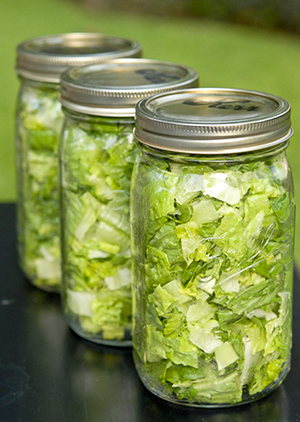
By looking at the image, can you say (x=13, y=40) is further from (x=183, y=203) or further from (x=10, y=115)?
(x=183, y=203)

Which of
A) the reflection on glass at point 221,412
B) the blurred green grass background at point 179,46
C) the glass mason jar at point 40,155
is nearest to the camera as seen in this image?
the reflection on glass at point 221,412

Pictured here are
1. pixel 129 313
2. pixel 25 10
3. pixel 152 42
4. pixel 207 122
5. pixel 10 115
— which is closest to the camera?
pixel 207 122

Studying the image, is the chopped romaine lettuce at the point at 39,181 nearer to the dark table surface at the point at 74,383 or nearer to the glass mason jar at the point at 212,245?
the dark table surface at the point at 74,383

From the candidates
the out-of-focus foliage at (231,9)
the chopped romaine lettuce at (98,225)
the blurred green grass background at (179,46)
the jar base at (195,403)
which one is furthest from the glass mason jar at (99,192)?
the out-of-focus foliage at (231,9)

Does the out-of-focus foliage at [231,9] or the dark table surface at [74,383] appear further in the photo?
the out-of-focus foliage at [231,9]

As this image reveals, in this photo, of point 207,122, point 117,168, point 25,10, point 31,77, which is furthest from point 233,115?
point 25,10

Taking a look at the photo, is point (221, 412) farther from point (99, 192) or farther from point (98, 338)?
point (99, 192)
